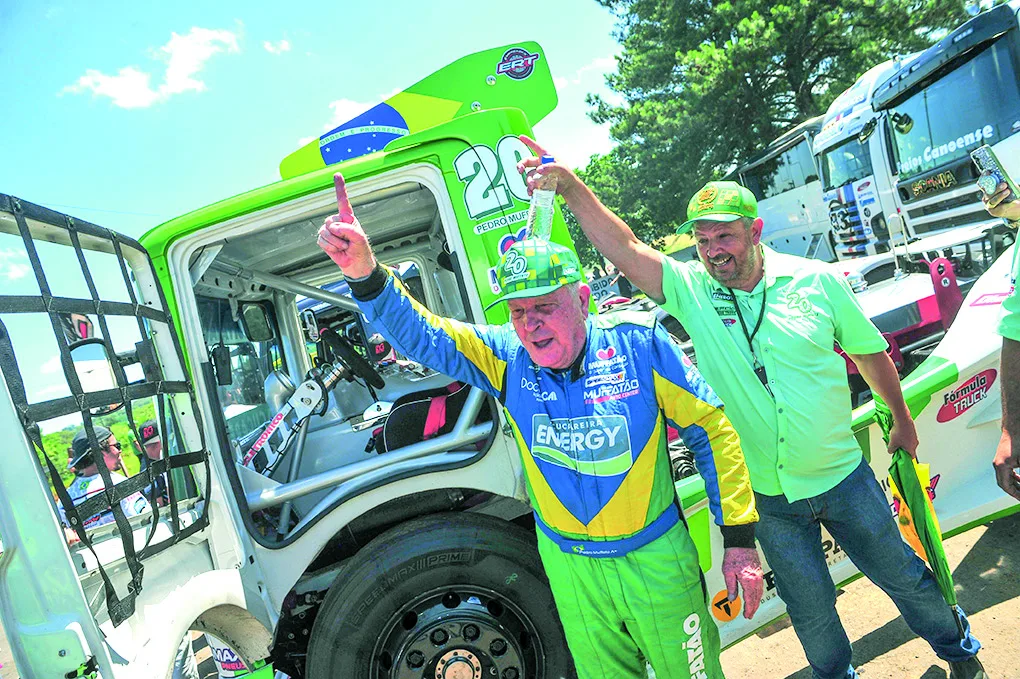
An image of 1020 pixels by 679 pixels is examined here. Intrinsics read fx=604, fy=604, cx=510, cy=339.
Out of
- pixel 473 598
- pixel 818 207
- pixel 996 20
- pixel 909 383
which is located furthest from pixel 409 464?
pixel 818 207

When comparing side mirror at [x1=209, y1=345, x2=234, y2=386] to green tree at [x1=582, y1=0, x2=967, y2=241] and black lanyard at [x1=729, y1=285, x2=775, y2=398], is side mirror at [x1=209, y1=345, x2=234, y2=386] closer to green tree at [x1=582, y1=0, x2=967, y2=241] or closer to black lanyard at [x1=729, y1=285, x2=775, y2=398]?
black lanyard at [x1=729, y1=285, x2=775, y2=398]

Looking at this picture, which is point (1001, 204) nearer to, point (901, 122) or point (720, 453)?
point (720, 453)

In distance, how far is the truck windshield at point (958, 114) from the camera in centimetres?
620

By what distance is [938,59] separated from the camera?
22.5ft

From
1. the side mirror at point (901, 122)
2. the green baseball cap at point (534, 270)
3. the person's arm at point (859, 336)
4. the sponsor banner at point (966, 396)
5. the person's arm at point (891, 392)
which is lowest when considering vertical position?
the sponsor banner at point (966, 396)

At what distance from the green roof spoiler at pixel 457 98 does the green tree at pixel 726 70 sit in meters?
17.5

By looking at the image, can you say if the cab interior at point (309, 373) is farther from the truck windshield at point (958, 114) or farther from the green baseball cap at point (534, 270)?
the truck windshield at point (958, 114)

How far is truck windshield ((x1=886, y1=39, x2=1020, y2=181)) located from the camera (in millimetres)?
6195

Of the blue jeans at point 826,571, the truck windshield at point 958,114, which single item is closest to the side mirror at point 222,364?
the blue jeans at point 826,571

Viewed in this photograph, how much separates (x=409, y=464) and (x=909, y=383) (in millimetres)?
2221

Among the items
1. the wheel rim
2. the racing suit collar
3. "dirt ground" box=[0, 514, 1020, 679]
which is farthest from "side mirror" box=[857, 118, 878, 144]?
the wheel rim

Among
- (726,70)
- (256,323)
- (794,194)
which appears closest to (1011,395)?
(256,323)

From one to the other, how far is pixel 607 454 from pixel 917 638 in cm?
198

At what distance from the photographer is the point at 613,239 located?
2379 mm
